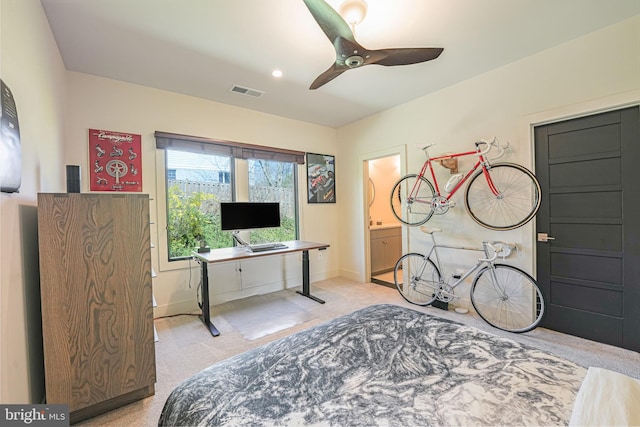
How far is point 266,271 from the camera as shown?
4.10m

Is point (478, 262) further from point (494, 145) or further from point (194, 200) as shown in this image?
point (194, 200)

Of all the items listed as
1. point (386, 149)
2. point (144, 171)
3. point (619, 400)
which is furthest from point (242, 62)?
point (619, 400)

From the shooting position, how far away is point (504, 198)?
2904 millimetres

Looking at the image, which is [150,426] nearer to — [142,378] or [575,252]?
[142,378]

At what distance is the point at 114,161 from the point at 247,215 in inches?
61.5

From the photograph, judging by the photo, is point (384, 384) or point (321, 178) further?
point (321, 178)

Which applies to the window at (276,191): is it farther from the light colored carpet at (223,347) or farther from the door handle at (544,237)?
the door handle at (544,237)

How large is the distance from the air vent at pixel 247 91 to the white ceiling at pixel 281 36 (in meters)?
0.07

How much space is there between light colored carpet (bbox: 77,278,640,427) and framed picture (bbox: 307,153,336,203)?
1.75m

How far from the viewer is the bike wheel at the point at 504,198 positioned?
8.85ft

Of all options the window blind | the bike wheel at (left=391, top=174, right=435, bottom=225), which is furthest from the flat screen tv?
the bike wheel at (left=391, top=174, right=435, bottom=225)

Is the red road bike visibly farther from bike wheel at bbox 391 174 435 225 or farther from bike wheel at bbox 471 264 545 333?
bike wheel at bbox 471 264 545 333

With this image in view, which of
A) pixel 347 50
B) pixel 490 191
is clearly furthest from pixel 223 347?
pixel 490 191

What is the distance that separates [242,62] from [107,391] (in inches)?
113
